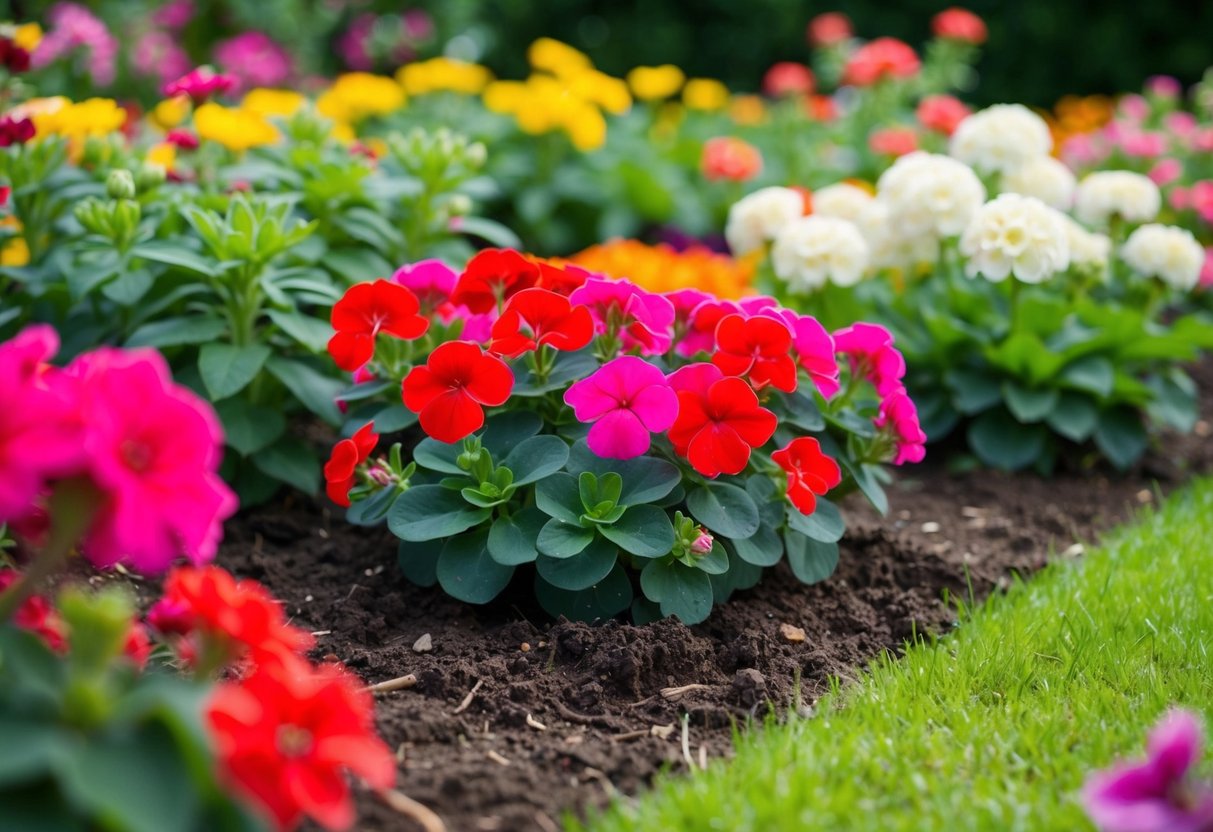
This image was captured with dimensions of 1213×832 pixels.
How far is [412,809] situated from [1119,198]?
3267 mm

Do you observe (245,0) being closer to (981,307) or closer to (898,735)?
(981,307)

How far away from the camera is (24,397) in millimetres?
1374

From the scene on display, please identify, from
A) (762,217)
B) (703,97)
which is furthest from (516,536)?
(703,97)

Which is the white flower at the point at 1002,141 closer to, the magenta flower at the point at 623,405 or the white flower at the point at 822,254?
the white flower at the point at 822,254

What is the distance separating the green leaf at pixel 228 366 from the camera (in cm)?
279

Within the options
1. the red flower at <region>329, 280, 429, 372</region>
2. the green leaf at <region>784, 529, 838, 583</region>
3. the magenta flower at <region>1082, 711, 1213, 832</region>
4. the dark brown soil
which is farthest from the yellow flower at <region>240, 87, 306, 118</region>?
the magenta flower at <region>1082, 711, 1213, 832</region>

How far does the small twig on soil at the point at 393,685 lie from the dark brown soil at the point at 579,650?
2 centimetres

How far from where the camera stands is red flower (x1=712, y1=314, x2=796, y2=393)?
232 cm

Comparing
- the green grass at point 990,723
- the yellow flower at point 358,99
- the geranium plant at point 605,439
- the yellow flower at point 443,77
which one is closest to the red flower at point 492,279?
the geranium plant at point 605,439

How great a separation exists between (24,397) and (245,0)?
634 centimetres

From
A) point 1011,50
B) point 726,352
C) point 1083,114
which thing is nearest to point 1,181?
point 726,352

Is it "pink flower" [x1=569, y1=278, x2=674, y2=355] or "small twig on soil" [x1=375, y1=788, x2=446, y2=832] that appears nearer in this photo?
"small twig on soil" [x1=375, y1=788, x2=446, y2=832]

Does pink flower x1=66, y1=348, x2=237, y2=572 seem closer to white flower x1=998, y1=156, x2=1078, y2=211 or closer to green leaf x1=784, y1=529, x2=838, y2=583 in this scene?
green leaf x1=784, y1=529, x2=838, y2=583

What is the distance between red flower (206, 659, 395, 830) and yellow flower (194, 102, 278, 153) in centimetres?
246
